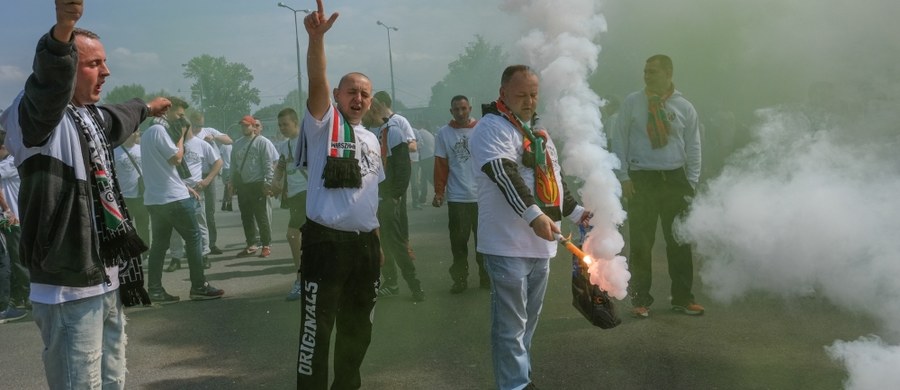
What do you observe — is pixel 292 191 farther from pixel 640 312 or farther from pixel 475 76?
pixel 475 76

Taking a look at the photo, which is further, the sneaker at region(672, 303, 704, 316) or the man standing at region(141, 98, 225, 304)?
the man standing at region(141, 98, 225, 304)

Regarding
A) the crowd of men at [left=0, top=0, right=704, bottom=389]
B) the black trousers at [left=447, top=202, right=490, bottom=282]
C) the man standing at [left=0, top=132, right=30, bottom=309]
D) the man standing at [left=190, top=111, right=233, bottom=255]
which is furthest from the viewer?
the man standing at [left=190, top=111, right=233, bottom=255]

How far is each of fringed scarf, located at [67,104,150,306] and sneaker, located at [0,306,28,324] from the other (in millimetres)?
4697

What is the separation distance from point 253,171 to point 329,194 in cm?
618

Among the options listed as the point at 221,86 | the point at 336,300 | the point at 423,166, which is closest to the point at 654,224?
the point at 336,300

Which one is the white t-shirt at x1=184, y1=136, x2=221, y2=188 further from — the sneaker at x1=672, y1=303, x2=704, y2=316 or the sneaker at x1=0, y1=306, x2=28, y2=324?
the sneaker at x1=672, y1=303, x2=704, y2=316

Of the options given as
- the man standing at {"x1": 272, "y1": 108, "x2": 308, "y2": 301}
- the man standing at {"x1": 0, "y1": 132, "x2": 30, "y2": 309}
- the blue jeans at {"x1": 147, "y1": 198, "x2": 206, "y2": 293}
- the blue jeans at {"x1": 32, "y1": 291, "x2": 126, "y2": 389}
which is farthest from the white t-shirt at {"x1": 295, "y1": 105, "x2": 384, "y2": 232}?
the man standing at {"x1": 0, "y1": 132, "x2": 30, "y2": 309}

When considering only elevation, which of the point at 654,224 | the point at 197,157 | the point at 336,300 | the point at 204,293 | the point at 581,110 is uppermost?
the point at 581,110

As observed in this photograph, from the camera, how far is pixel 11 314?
6789 mm

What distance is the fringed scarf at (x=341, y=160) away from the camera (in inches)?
149

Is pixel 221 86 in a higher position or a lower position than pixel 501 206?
higher

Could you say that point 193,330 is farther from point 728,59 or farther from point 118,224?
point 728,59

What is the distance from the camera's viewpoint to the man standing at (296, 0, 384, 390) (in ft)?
12.3

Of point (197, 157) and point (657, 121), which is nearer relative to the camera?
point (657, 121)
